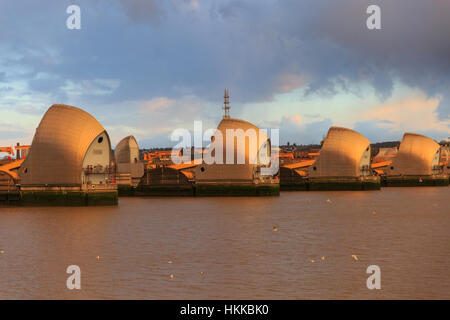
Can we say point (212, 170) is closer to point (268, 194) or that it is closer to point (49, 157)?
point (268, 194)

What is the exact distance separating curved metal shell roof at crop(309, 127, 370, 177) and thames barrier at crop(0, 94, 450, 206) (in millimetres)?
39

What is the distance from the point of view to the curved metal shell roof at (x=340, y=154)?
74188 millimetres

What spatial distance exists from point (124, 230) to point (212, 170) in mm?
30832

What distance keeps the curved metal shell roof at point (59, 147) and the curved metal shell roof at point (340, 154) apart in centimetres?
3655

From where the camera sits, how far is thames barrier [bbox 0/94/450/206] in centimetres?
4484

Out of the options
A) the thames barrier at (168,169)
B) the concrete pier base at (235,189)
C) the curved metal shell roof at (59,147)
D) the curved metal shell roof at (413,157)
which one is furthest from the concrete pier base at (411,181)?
the curved metal shell roof at (59,147)

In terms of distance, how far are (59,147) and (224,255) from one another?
2764 cm

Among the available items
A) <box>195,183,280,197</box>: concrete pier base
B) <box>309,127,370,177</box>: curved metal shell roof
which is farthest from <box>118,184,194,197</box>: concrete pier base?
<box>309,127,370,177</box>: curved metal shell roof

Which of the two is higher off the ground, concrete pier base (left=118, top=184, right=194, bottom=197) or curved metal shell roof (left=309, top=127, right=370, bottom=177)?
curved metal shell roof (left=309, top=127, right=370, bottom=177)

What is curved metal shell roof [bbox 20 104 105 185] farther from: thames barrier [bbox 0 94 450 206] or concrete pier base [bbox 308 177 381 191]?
concrete pier base [bbox 308 177 381 191]

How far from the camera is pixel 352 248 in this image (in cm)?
2275

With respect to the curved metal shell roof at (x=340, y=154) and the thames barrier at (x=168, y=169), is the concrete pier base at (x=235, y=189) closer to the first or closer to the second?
the thames barrier at (x=168, y=169)

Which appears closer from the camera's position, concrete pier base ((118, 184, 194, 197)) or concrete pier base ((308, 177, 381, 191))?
concrete pier base ((118, 184, 194, 197))
